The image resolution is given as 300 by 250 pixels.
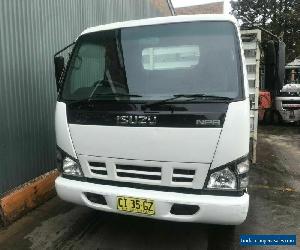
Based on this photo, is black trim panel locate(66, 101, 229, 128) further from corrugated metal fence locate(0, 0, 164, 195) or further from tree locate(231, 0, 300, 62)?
tree locate(231, 0, 300, 62)

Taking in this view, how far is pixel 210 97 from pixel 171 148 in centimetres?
59

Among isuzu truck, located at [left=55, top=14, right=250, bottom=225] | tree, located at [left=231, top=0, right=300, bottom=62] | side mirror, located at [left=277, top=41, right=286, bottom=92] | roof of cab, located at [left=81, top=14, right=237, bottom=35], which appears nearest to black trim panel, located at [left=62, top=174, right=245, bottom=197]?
isuzu truck, located at [left=55, top=14, right=250, bottom=225]

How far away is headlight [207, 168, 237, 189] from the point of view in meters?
3.31

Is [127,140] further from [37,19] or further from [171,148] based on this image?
[37,19]

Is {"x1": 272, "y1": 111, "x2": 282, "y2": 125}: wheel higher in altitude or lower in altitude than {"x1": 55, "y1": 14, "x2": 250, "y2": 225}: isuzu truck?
lower

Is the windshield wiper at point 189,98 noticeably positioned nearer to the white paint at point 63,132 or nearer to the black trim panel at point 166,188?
the black trim panel at point 166,188

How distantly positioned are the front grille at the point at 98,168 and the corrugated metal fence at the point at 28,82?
150 centimetres

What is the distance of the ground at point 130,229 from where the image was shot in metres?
3.93

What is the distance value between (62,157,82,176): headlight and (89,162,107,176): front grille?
0.16 meters

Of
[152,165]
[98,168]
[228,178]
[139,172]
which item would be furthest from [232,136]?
[98,168]

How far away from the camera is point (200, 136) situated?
3242 millimetres

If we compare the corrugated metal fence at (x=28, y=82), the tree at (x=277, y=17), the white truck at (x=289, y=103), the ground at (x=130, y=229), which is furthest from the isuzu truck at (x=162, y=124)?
the tree at (x=277, y=17)

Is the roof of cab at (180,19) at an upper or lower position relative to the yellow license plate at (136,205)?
upper

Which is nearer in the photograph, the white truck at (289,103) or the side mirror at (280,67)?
the side mirror at (280,67)
